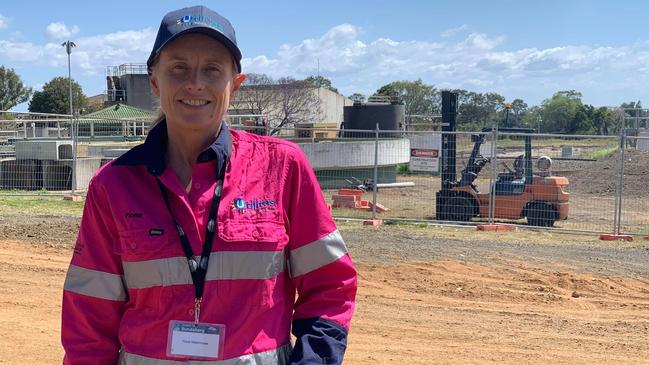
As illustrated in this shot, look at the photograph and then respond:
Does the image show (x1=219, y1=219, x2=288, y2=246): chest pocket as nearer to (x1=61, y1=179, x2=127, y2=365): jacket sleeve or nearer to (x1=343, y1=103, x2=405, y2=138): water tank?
(x1=61, y1=179, x2=127, y2=365): jacket sleeve

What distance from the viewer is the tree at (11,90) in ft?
213

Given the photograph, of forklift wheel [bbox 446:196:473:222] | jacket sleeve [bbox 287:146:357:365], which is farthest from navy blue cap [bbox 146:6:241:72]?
forklift wheel [bbox 446:196:473:222]

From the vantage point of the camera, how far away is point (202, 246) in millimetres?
1989

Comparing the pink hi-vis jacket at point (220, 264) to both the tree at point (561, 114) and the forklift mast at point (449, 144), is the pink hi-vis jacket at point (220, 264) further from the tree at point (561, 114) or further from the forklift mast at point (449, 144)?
the tree at point (561, 114)

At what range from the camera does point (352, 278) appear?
2152mm

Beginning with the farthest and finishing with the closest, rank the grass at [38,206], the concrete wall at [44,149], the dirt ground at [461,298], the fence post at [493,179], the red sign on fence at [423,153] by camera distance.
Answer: the concrete wall at [44,149]
the red sign on fence at [423,153]
the grass at [38,206]
the fence post at [493,179]
the dirt ground at [461,298]

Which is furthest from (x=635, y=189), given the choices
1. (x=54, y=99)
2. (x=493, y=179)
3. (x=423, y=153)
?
(x=54, y=99)

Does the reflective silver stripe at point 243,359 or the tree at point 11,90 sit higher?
the tree at point 11,90

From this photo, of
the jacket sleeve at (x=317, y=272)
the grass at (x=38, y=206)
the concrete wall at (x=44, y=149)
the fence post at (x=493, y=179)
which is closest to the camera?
the jacket sleeve at (x=317, y=272)

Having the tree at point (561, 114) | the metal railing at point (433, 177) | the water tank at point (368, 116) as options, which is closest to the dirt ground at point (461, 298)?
the metal railing at point (433, 177)

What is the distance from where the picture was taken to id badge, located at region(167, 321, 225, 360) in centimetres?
194

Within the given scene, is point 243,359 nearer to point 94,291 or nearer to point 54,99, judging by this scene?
point 94,291

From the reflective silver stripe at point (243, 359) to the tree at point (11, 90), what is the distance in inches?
2711

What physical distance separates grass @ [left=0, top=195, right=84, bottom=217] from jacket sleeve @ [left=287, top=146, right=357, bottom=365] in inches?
531
